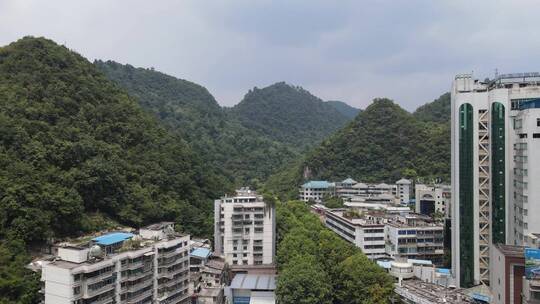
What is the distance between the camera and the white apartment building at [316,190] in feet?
224

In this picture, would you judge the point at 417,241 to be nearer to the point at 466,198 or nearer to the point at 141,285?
the point at 466,198

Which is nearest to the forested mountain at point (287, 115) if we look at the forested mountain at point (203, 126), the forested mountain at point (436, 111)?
the forested mountain at point (203, 126)

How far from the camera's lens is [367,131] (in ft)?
254

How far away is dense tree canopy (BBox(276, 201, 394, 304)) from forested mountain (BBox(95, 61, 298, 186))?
41447mm

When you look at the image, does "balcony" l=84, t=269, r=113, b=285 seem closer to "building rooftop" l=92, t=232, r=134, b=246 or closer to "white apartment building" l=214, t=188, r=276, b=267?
"building rooftop" l=92, t=232, r=134, b=246

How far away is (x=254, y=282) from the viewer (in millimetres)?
33062

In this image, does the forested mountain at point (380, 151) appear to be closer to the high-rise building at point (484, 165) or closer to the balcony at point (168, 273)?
the high-rise building at point (484, 165)

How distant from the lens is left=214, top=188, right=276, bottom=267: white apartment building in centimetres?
3706

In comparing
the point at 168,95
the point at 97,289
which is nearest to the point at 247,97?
the point at 168,95

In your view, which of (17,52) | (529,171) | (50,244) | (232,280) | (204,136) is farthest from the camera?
(204,136)

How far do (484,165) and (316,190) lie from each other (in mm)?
39189

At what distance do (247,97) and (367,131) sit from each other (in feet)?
303

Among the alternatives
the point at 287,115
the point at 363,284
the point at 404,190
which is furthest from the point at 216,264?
the point at 287,115

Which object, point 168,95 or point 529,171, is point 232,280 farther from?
point 168,95
